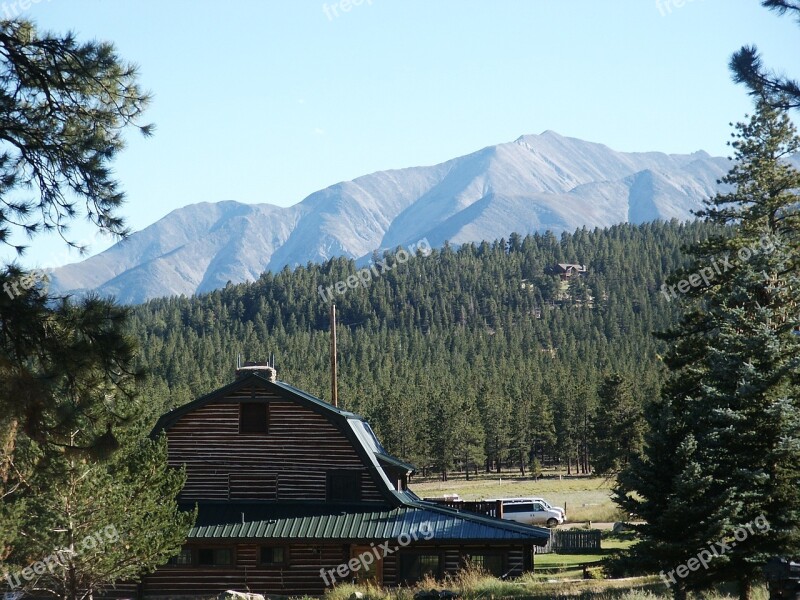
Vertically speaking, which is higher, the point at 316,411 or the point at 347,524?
the point at 316,411

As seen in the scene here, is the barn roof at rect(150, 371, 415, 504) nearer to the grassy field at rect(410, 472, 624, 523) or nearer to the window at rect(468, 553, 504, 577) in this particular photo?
the window at rect(468, 553, 504, 577)

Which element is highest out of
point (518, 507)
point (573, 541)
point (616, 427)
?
point (616, 427)

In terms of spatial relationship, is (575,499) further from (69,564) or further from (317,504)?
(69,564)

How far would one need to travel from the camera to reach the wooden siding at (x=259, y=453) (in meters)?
36.3

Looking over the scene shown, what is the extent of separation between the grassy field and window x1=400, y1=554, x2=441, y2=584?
24.0 meters

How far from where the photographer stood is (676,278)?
3572 centimetres

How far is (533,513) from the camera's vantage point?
56844 millimetres

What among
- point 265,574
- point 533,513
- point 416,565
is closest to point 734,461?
point 416,565

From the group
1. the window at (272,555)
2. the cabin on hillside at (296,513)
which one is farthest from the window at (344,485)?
the window at (272,555)

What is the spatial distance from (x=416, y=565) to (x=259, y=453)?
24.2 ft

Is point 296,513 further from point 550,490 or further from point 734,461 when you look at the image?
point 550,490

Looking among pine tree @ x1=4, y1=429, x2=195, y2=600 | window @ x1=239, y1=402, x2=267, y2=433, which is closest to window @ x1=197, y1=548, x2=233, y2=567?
window @ x1=239, y1=402, x2=267, y2=433

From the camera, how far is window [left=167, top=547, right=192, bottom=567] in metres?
35.7

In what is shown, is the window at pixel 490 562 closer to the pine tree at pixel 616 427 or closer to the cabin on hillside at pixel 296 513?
the cabin on hillside at pixel 296 513
